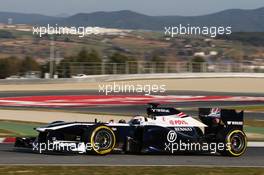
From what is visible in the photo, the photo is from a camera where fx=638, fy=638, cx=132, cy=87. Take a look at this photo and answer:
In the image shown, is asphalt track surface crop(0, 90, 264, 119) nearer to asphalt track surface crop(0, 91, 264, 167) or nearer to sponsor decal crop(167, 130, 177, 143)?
asphalt track surface crop(0, 91, 264, 167)

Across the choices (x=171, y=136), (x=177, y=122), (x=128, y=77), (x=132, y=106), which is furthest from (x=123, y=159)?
(x=128, y=77)

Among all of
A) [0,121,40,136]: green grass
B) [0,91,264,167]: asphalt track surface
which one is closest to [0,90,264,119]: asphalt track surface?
[0,121,40,136]: green grass

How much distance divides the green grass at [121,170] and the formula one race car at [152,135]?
1.71 meters

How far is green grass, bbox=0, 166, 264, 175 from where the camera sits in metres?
11.1

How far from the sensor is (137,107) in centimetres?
3322

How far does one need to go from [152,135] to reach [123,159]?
3.37ft

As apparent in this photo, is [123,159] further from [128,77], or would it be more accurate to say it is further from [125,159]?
[128,77]

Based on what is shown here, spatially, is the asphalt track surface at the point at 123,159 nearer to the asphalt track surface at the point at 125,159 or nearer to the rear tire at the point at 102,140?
the asphalt track surface at the point at 125,159

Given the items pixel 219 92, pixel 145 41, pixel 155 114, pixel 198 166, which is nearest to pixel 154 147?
pixel 155 114

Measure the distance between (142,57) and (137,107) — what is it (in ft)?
66.9

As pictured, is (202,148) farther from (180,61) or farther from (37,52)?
(37,52)

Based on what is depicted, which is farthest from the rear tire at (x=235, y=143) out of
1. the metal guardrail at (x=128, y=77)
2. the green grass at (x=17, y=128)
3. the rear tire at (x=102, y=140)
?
the metal guardrail at (x=128, y=77)

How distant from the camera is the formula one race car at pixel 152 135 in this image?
44.4ft

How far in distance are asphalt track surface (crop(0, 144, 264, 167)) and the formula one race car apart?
0.18 m
